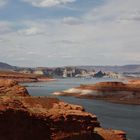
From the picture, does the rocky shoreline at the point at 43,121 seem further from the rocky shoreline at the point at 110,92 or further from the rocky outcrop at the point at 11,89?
the rocky shoreline at the point at 110,92

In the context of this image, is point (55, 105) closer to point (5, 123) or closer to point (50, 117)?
point (50, 117)

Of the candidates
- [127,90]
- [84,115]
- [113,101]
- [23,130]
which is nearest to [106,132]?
[84,115]

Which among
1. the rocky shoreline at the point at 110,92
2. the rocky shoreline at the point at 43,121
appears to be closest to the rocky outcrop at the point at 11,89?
the rocky shoreline at the point at 43,121

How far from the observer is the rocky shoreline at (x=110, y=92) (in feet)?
466

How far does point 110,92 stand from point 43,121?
115922 millimetres

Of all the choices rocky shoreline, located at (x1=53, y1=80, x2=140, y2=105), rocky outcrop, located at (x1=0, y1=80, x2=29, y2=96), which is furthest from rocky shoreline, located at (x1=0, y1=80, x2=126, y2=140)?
rocky shoreline, located at (x1=53, y1=80, x2=140, y2=105)

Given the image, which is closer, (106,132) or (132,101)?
(106,132)

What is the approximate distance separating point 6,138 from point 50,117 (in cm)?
477

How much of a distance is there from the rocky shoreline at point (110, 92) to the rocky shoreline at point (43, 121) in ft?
326

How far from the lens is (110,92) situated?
150 m

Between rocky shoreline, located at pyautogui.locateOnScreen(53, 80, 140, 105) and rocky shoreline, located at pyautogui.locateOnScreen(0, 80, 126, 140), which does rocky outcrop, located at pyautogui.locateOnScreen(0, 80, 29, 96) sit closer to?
rocky shoreline, located at pyautogui.locateOnScreen(0, 80, 126, 140)

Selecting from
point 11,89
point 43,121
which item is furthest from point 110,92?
point 43,121

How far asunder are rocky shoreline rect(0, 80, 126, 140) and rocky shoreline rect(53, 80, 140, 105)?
99324 millimetres

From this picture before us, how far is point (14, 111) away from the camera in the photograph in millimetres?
32594
